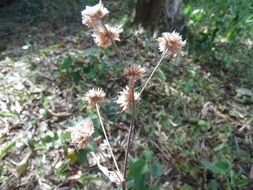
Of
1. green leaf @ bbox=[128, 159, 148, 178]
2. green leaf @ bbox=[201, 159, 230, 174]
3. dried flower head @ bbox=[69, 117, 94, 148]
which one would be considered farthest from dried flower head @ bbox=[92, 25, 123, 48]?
green leaf @ bbox=[201, 159, 230, 174]

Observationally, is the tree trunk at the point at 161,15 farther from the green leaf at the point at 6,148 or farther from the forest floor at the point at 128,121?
the green leaf at the point at 6,148

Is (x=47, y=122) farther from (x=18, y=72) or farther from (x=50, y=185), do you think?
(x=18, y=72)

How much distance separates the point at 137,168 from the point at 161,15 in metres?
1.91

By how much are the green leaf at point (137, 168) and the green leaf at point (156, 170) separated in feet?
0.21

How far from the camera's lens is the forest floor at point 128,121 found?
197cm

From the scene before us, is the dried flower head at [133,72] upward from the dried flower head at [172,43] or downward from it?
downward

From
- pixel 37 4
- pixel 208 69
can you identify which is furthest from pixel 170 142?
pixel 37 4

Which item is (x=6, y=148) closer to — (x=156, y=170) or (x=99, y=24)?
(x=156, y=170)

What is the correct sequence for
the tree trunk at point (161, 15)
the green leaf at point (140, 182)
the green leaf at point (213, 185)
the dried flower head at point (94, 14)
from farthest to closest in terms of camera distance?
the tree trunk at point (161, 15) → the green leaf at point (213, 185) → the green leaf at point (140, 182) → the dried flower head at point (94, 14)

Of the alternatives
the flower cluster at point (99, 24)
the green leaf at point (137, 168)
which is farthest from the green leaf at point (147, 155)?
the flower cluster at point (99, 24)

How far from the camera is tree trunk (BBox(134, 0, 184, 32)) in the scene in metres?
3.44

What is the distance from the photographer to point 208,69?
3035 millimetres

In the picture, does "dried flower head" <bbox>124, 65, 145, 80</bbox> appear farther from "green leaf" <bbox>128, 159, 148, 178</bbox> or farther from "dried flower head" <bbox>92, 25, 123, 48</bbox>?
"green leaf" <bbox>128, 159, 148, 178</bbox>

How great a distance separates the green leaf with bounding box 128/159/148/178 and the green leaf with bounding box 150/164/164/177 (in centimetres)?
7
